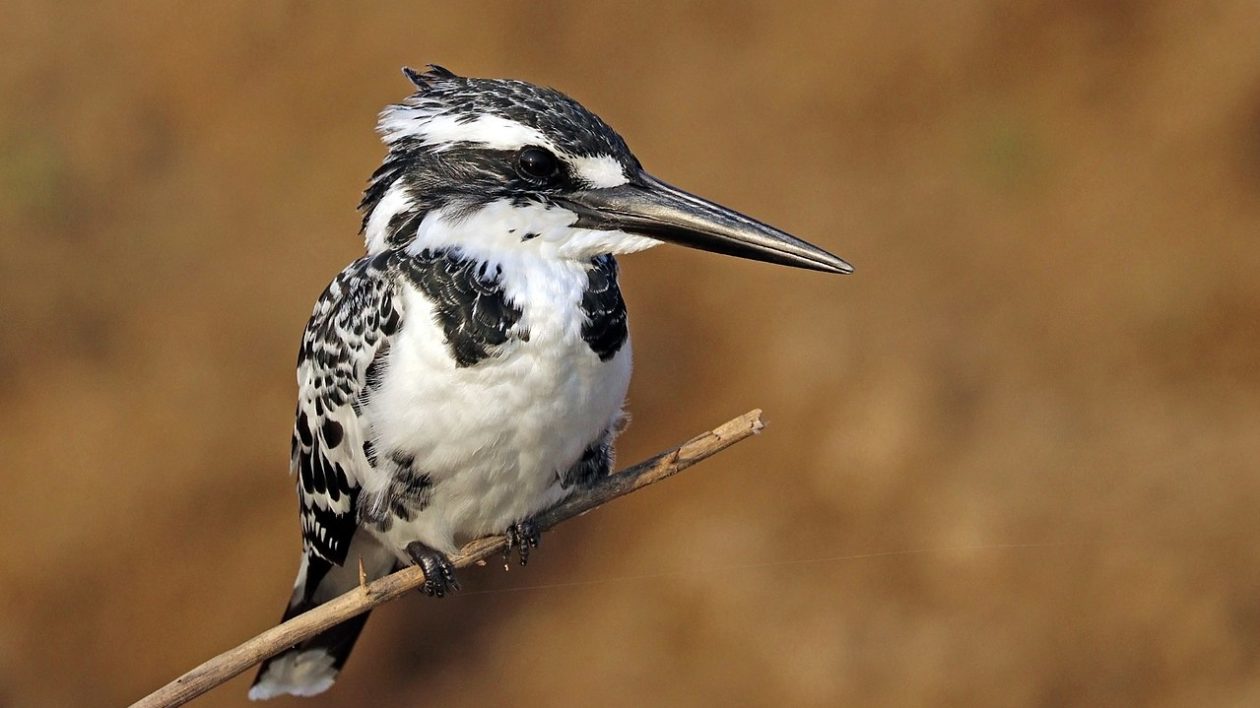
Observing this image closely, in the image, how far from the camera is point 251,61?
4.32 m

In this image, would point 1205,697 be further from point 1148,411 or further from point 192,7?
point 192,7

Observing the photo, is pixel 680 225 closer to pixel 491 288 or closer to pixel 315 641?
pixel 491 288

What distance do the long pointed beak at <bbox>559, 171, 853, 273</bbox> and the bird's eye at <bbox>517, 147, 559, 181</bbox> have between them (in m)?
0.03

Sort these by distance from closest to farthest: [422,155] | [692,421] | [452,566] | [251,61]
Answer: [422,155] < [452,566] < [692,421] < [251,61]

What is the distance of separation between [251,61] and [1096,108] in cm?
265

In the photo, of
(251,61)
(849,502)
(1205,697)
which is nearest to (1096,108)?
(849,502)

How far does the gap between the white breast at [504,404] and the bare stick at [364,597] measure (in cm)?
7

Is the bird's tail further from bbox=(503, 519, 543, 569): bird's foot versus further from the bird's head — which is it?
the bird's head

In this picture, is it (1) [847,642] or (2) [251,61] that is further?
(2) [251,61]

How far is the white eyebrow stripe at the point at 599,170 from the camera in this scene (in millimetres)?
1475

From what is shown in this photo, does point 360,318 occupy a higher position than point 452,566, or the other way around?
point 360,318

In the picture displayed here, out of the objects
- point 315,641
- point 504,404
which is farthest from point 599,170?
point 315,641

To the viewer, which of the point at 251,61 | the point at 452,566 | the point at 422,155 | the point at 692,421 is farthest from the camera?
the point at 251,61

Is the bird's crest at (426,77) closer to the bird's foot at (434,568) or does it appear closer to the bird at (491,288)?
the bird at (491,288)
